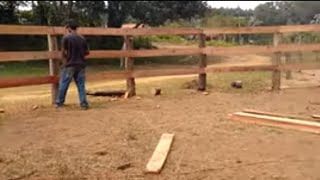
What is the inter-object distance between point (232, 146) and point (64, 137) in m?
2.13

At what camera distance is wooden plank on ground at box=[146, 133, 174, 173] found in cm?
550

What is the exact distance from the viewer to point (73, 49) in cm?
948

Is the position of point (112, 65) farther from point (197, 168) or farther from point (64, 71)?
point (197, 168)

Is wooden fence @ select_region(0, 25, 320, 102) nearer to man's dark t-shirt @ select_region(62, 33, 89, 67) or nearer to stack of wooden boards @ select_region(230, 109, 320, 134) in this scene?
man's dark t-shirt @ select_region(62, 33, 89, 67)

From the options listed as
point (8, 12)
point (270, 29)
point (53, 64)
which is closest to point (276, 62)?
point (270, 29)

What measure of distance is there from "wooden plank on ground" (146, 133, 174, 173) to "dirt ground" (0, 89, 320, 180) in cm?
7

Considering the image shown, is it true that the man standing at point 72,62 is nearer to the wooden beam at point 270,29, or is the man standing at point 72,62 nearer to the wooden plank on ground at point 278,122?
the wooden plank on ground at point 278,122

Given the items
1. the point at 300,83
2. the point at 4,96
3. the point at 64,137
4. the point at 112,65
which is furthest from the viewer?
the point at 112,65

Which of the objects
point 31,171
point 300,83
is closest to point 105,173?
point 31,171

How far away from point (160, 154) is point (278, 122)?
233 cm

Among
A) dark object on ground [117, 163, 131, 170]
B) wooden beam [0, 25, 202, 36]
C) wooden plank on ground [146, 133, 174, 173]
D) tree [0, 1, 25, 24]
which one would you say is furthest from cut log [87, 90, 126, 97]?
tree [0, 1, 25, 24]

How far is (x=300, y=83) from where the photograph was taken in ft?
43.7

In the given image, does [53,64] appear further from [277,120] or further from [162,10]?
[162,10]

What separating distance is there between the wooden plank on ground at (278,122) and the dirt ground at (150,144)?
153 millimetres
